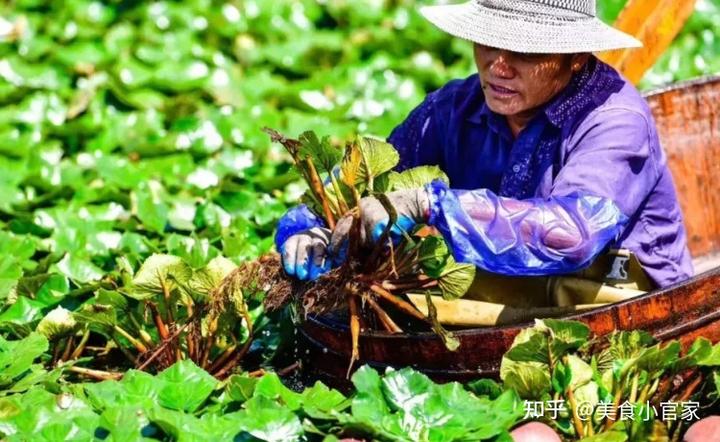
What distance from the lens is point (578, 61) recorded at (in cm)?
355

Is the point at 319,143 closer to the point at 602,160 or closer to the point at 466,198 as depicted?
the point at 466,198

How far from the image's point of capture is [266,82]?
5.96 metres

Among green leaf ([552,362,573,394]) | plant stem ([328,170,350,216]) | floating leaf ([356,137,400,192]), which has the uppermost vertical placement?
floating leaf ([356,137,400,192])

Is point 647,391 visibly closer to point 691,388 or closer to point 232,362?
point 691,388

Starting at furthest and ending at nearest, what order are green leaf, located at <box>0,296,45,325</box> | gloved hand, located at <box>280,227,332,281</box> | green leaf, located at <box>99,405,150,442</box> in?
1. green leaf, located at <box>0,296,45,325</box>
2. gloved hand, located at <box>280,227,332,281</box>
3. green leaf, located at <box>99,405,150,442</box>

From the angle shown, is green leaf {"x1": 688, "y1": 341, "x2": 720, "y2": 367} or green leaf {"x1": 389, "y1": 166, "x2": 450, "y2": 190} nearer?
green leaf {"x1": 688, "y1": 341, "x2": 720, "y2": 367}

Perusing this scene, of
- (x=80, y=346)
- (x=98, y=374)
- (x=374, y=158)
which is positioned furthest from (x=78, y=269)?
(x=374, y=158)

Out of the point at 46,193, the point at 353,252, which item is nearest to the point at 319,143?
the point at 353,252

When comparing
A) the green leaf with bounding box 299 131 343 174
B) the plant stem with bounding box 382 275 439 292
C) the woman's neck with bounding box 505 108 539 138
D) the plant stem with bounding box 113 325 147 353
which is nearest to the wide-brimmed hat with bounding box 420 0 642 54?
the woman's neck with bounding box 505 108 539 138

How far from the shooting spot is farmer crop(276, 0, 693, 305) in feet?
10.5

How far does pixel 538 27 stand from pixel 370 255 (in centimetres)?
67

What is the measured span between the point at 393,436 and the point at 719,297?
85 cm

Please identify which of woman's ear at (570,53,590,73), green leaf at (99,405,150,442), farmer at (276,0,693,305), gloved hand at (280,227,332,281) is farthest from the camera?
woman's ear at (570,53,590,73)

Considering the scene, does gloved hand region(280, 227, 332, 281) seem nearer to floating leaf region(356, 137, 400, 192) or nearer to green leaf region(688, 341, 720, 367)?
floating leaf region(356, 137, 400, 192)
